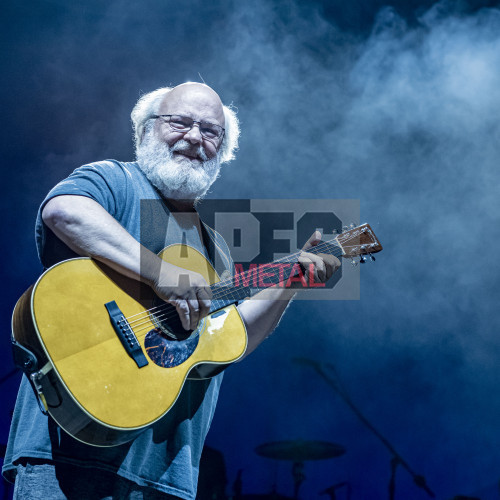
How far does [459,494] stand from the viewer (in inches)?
113

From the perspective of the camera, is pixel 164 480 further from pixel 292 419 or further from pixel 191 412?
pixel 292 419

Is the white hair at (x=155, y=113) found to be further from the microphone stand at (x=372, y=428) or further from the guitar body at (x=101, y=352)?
the microphone stand at (x=372, y=428)

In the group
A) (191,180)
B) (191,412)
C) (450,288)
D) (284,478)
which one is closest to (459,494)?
(284,478)

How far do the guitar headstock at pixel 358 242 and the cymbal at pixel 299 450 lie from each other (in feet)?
4.64

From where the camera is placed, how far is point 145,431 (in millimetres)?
1467

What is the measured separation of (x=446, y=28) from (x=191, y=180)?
2.43 m

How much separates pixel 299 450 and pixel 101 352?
196 cm

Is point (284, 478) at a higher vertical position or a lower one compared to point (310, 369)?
lower

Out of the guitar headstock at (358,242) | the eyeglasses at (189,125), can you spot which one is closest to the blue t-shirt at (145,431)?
the eyeglasses at (189,125)

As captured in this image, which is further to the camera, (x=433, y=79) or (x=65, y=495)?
(x=433, y=79)

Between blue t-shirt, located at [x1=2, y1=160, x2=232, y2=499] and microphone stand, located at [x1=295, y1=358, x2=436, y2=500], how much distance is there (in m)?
1.50

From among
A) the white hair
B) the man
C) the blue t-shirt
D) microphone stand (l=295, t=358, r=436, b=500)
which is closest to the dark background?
microphone stand (l=295, t=358, r=436, b=500)

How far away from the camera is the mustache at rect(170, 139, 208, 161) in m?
1.86

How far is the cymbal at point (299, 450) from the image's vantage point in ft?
9.54
